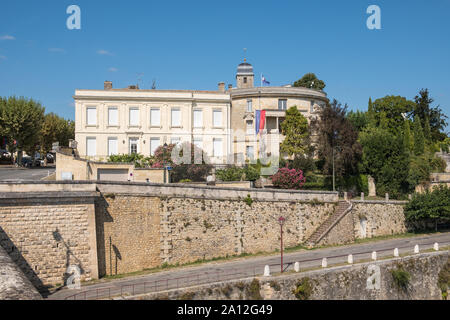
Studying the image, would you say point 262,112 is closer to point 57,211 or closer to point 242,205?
point 242,205

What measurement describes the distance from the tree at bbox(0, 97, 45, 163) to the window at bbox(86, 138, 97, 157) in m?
6.59

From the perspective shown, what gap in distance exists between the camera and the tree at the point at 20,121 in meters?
39.2

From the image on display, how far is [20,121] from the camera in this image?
130 ft

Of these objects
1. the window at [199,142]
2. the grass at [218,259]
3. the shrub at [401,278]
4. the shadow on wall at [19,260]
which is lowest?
the shrub at [401,278]

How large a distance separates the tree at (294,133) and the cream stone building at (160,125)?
44.6 inches

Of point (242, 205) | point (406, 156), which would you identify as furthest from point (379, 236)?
point (242, 205)

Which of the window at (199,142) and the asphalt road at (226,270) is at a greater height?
the window at (199,142)

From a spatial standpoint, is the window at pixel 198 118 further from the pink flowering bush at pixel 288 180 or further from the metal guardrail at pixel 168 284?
the metal guardrail at pixel 168 284

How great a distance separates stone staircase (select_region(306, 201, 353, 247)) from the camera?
1090 inches

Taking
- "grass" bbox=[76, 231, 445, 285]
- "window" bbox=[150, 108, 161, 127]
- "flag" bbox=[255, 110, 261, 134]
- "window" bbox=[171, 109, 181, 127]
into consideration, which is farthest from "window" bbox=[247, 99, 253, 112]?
"grass" bbox=[76, 231, 445, 285]

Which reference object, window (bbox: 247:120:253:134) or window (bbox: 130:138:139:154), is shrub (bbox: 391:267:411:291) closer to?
window (bbox: 247:120:253:134)

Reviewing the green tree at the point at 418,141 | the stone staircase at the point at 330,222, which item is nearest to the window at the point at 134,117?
the stone staircase at the point at 330,222

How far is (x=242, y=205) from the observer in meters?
25.6
